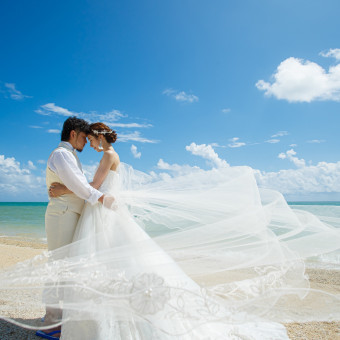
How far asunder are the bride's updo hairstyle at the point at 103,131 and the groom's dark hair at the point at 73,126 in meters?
0.06

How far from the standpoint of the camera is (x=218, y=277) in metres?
2.66

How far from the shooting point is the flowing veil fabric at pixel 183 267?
232 cm

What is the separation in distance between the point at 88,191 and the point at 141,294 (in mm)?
1181

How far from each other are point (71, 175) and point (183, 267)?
1.45 m

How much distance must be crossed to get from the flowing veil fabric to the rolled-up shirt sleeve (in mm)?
162

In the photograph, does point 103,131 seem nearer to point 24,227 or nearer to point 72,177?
point 72,177

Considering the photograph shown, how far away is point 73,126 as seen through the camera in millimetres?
3400

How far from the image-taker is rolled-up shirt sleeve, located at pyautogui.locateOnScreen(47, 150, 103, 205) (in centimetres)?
297

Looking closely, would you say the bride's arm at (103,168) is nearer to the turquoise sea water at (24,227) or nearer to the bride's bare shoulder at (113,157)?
the bride's bare shoulder at (113,157)

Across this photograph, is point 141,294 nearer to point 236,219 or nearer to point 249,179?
point 236,219

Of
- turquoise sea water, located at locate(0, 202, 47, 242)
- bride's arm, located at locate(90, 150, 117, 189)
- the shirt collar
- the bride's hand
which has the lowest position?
turquoise sea water, located at locate(0, 202, 47, 242)

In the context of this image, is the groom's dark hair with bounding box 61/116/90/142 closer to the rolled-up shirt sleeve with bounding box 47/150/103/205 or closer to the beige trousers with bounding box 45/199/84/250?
the rolled-up shirt sleeve with bounding box 47/150/103/205

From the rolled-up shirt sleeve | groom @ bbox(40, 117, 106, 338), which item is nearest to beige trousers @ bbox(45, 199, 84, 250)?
groom @ bbox(40, 117, 106, 338)

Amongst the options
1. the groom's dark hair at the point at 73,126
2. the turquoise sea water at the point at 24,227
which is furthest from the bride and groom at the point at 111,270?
the turquoise sea water at the point at 24,227
